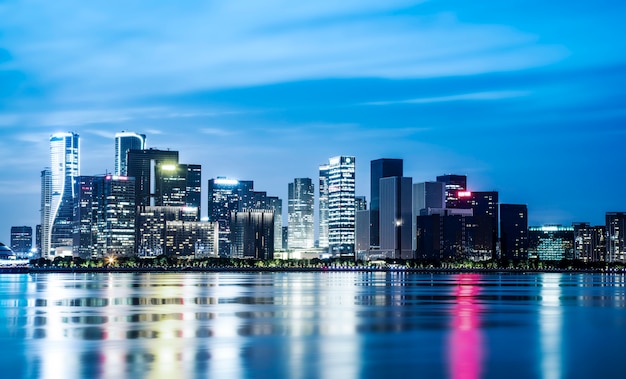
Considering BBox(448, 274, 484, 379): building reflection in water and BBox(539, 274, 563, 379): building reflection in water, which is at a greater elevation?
BBox(448, 274, 484, 379): building reflection in water

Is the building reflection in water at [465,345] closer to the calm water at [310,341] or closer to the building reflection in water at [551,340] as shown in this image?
the calm water at [310,341]

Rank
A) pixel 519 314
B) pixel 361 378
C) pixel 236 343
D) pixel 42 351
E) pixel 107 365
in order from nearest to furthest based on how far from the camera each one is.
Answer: pixel 361 378 < pixel 107 365 < pixel 42 351 < pixel 236 343 < pixel 519 314

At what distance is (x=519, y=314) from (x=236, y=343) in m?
31.8

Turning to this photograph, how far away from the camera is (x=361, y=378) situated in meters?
37.1

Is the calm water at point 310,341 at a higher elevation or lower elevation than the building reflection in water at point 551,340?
higher

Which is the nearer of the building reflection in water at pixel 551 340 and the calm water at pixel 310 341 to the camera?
the calm water at pixel 310 341

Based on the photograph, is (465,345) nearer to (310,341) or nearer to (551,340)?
(551,340)

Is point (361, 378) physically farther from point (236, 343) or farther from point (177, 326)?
point (177, 326)

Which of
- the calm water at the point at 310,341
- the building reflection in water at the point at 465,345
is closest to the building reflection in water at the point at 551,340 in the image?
the calm water at the point at 310,341

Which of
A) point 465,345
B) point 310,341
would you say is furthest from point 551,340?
point 310,341

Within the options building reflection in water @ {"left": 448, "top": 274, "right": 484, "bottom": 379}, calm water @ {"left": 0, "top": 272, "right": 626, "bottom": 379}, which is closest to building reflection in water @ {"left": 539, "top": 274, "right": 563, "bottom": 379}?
calm water @ {"left": 0, "top": 272, "right": 626, "bottom": 379}

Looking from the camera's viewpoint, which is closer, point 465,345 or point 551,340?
point 465,345

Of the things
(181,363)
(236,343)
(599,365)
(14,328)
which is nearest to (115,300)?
(14,328)

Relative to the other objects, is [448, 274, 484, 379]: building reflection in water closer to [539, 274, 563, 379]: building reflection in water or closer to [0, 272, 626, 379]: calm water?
[0, 272, 626, 379]: calm water
